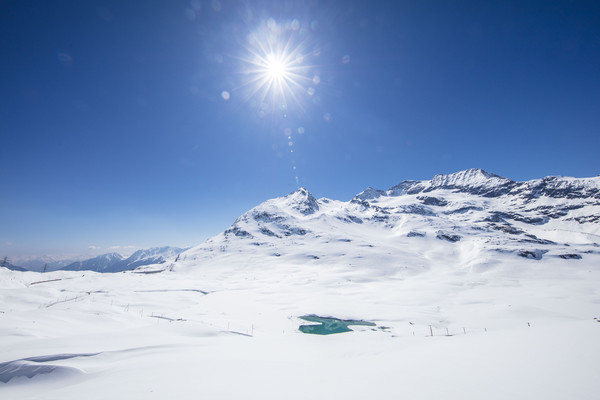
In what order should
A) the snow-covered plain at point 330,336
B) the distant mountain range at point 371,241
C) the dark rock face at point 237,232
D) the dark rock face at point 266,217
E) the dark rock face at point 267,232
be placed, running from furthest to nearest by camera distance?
the dark rock face at point 266,217 < the dark rock face at point 267,232 < the dark rock face at point 237,232 < the distant mountain range at point 371,241 < the snow-covered plain at point 330,336

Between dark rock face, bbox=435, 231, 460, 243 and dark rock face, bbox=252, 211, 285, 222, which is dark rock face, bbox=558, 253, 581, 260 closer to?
dark rock face, bbox=435, 231, 460, 243

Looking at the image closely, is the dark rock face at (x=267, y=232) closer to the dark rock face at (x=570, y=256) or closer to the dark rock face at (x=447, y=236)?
the dark rock face at (x=447, y=236)

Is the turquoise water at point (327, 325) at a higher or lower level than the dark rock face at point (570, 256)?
lower

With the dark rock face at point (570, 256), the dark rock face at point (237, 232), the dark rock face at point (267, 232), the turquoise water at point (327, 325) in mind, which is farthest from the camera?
the dark rock face at point (267, 232)

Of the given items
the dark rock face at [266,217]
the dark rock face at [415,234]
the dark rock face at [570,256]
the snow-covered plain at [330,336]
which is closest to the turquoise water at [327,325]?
the snow-covered plain at [330,336]

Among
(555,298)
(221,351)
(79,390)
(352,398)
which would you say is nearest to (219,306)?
(221,351)

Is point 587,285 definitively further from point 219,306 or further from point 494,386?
point 219,306
